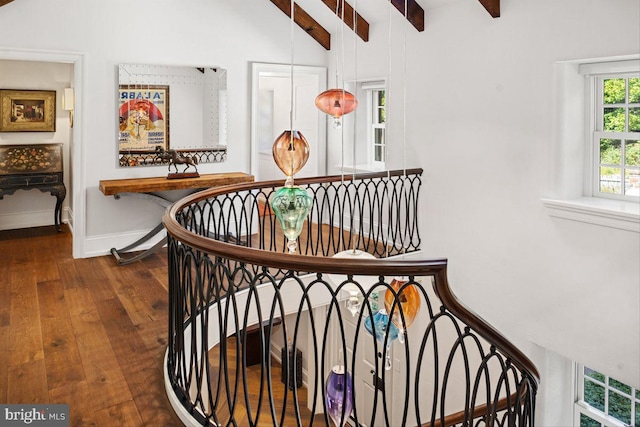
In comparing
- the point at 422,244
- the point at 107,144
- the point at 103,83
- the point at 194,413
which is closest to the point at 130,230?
the point at 107,144

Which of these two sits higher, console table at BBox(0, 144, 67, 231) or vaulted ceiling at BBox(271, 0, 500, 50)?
vaulted ceiling at BBox(271, 0, 500, 50)

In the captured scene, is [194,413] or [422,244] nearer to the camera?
[194,413]

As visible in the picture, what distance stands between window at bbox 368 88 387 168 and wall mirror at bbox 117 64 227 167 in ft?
5.97

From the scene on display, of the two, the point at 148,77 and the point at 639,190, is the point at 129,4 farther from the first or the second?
the point at 639,190

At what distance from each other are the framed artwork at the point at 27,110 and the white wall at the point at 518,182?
15.3 ft

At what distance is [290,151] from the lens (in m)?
2.89

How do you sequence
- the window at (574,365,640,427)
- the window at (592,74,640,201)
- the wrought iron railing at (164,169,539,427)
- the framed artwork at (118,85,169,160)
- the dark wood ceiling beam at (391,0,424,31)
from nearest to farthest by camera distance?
1. the wrought iron railing at (164,169,539,427)
2. the window at (592,74,640,201)
3. the window at (574,365,640,427)
4. the dark wood ceiling beam at (391,0,424,31)
5. the framed artwork at (118,85,169,160)

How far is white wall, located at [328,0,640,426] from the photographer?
387cm

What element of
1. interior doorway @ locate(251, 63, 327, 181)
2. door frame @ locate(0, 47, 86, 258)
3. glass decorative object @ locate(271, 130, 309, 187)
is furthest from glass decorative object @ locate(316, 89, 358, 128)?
door frame @ locate(0, 47, 86, 258)

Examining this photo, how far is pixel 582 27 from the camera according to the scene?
3920mm

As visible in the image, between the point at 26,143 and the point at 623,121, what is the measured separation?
689cm
